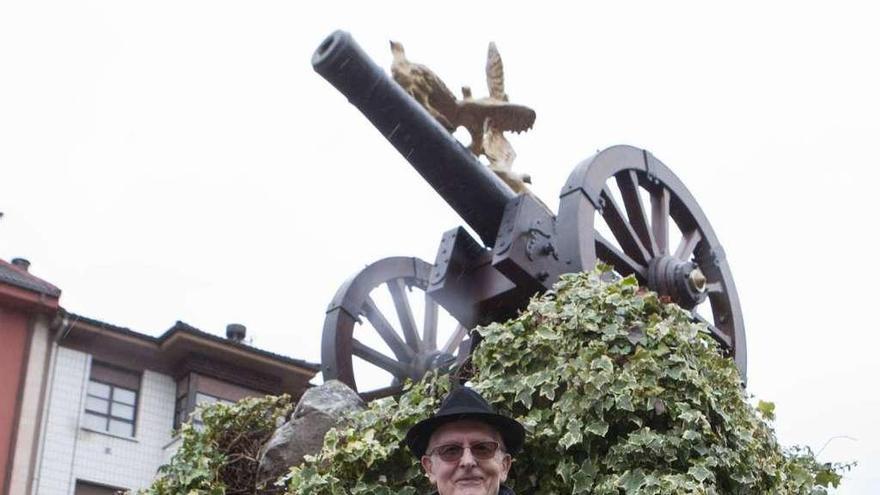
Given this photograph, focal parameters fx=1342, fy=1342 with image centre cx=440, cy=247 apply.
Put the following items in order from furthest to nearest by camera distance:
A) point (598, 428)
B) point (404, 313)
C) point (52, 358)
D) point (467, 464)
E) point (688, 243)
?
point (52, 358) < point (404, 313) < point (688, 243) < point (598, 428) < point (467, 464)

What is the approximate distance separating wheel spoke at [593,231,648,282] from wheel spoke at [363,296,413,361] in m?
1.75

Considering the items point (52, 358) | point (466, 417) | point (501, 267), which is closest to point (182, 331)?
point (52, 358)

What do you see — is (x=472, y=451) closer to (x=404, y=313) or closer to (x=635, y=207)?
(x=635, y=207)

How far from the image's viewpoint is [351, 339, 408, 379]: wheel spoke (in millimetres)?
8641

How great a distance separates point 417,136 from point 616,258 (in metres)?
Result: 1.46

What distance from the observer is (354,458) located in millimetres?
5555

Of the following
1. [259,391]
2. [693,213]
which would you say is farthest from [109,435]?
[693,213]

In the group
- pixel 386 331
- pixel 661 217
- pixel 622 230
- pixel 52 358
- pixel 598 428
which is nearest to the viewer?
pixel 598 428

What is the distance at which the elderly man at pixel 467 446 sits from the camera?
12.7 feet

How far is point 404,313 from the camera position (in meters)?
9.26

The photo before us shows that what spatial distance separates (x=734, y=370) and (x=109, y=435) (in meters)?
17.1

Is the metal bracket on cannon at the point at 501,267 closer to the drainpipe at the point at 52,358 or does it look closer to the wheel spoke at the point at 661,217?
the wheel spoke at the point at 661,217

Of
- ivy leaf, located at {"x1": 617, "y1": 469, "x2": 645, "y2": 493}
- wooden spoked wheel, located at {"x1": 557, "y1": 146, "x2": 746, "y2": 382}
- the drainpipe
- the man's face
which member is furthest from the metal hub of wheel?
the drainpipe

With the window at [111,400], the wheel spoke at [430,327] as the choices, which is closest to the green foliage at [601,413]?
the wheel spoke at [430,327]
